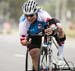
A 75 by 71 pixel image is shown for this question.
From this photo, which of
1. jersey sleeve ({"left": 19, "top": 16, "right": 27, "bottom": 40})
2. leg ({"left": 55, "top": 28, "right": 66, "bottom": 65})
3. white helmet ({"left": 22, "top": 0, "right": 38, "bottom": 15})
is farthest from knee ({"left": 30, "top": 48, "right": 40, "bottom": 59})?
white helmet ({"left": 22, "top": 0, "right": 38, "bottom": 15})

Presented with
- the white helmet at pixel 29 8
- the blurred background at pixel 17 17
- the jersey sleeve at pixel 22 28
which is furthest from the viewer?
the blurred background at pixel 17 17

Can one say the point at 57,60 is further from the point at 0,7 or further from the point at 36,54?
the point at 0,7

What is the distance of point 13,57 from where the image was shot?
1630 centimetres

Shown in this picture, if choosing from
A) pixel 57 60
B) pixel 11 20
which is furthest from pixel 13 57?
pixel 11 20

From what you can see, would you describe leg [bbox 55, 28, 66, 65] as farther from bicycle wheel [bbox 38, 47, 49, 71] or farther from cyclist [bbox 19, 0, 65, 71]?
bicycle wheel [bbox 38, 47, 49, 71]

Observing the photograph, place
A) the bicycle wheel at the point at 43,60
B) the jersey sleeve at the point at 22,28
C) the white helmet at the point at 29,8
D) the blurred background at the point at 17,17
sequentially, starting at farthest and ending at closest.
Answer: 1. the blurred background at the point at 17,17
2. the jersey sleeve at the point at 22,28
3. the bicycle wheel at the point at 43,60
4. the white helmet at the point at 29,8

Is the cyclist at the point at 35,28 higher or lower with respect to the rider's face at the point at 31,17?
lower

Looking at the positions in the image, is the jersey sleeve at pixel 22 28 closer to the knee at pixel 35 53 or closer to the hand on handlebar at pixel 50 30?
the knee at pixel 35 53

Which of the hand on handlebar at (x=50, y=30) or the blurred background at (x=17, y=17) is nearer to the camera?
the hand on handlebar at (x=50, y=30)

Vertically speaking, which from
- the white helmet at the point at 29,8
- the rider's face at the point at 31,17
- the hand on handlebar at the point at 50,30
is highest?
the white helmet at the point at 29,8

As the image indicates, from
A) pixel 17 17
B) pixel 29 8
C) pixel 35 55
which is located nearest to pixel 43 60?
pixel 35 55

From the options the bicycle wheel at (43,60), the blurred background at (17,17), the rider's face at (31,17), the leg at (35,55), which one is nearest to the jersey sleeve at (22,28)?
the rider's face at (31,17)

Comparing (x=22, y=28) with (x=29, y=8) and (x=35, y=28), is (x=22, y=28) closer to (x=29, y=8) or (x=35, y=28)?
(x=35, y=28)

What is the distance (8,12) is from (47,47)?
7291 cm
